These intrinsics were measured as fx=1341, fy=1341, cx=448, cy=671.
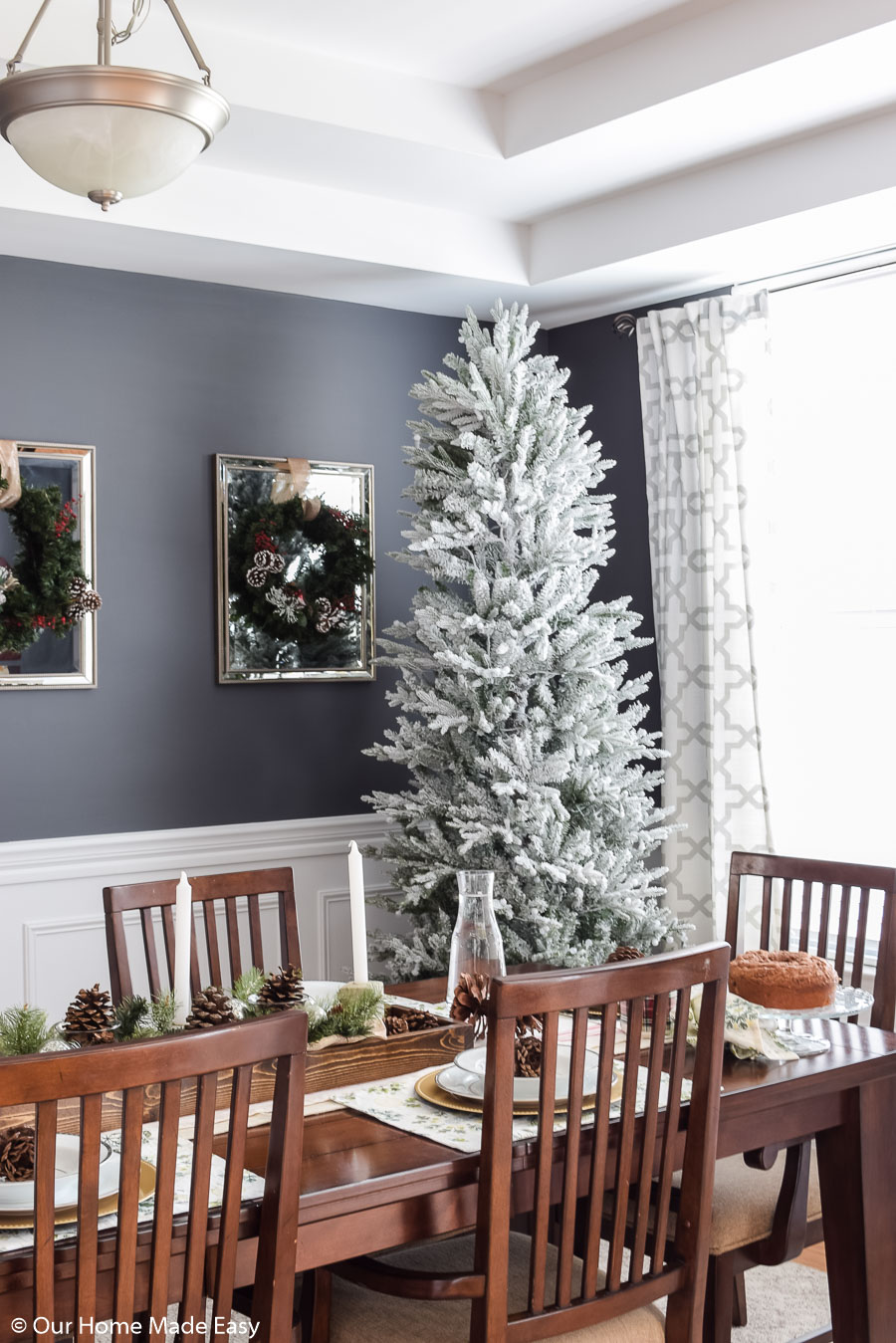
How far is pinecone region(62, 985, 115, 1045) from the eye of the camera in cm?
212

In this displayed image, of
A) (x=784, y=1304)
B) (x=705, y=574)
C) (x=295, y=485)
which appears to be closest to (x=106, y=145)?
(x=295, y=485)

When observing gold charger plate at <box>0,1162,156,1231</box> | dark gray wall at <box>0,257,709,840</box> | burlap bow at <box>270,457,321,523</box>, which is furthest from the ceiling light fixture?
burlap bow at <box>270,457,321,523</box>

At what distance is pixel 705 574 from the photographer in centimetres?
425

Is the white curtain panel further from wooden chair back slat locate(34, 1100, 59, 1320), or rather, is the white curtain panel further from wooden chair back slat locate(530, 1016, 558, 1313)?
wooden chair back slat locate(34, 1100, 59, 1320)

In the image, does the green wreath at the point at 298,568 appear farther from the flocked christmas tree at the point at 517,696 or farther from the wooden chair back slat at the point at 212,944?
the wooden chair back slat at the point at 212,944

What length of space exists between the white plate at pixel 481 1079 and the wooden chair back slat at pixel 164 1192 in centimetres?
62

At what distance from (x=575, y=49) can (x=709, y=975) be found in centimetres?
252

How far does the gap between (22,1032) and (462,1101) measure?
663 mm

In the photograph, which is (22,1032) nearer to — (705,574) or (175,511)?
(175,511)

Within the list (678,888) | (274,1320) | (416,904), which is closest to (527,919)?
(416,904)

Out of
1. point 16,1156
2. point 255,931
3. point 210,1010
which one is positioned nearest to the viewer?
point 16,1156

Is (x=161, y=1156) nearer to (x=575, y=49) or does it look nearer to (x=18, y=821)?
(x=18, y=821)

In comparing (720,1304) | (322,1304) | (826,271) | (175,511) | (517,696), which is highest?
(826,271)

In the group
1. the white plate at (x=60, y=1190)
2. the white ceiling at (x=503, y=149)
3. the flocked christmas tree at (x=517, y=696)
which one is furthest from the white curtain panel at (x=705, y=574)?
the white plate at (x=60, y=1190)
